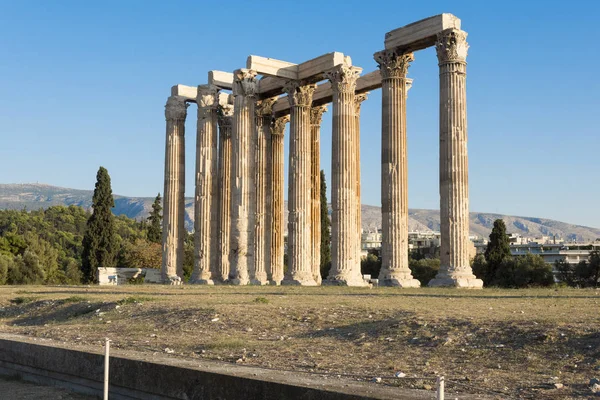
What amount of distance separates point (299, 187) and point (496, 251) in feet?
96.9

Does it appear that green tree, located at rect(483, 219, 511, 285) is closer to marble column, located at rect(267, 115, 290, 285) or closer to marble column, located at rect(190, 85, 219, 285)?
marble column, located at rect(267, 115, 290, 285)

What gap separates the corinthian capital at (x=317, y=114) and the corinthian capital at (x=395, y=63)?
10.6m

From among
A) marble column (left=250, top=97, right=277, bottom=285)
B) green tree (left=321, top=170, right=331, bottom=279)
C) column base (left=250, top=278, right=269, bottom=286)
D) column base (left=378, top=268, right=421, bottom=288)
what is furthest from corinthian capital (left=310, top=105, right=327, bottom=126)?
green tree (left=321, top=170, right=331, bottom=279)

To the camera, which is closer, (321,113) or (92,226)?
(321,113)

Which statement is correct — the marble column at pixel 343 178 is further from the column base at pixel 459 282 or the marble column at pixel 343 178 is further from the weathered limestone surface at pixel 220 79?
the weathered limestone surface at pixel 220 79

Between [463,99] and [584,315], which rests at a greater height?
[463,99]

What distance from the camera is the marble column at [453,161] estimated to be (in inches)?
1404

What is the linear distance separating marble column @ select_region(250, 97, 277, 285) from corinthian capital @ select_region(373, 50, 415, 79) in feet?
38.4

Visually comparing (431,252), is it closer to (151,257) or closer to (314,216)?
(151,257)

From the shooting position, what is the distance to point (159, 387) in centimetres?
1228

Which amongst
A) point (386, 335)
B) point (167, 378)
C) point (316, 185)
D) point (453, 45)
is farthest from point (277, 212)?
point (167, 378)

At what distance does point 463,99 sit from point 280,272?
18009 mm

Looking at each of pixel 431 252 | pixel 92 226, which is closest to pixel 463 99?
pixel 92 226

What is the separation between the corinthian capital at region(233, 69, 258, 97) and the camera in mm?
Answer: 44969
